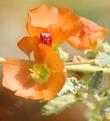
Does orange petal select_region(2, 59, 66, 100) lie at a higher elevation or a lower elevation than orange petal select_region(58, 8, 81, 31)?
lower

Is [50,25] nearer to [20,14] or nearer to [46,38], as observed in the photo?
[46,38]

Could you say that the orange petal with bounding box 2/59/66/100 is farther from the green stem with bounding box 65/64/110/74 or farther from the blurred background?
the blurred background

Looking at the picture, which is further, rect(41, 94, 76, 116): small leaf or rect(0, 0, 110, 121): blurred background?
rect(0, 0, 110, 121): blurred background

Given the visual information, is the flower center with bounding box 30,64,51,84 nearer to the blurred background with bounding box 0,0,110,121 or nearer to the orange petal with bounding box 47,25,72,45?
the orange petal with bounding box 47,25,72,45

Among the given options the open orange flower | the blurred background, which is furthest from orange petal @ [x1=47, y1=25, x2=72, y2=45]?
the blurred background

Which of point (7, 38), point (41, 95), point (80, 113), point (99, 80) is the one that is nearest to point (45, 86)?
point (41, 95)

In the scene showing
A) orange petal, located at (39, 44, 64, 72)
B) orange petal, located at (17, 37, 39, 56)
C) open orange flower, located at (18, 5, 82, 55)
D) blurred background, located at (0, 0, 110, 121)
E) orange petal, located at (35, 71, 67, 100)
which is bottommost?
blurred background, located at (0, 0, 110, 121)

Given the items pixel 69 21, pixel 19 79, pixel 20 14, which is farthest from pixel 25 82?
pixel 20 14
